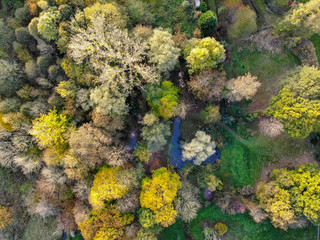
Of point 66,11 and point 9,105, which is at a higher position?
point 66,11

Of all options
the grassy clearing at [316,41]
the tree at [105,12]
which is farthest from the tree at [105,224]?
the grassy clearing at [316,41]

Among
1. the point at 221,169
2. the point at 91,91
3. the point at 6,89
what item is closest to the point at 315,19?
the point at 221,169

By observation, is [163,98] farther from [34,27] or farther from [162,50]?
[34,27]

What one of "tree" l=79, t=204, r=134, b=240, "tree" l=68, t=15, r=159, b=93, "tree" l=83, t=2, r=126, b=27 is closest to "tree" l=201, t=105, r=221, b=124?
"tree" l=68, t=15, r=159, b=93

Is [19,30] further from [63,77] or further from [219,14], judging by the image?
[219,14]

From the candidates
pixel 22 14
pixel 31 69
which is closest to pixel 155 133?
pixel 31 69

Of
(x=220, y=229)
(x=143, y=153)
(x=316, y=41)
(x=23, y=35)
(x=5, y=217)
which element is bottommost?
(x=5, y=217)
